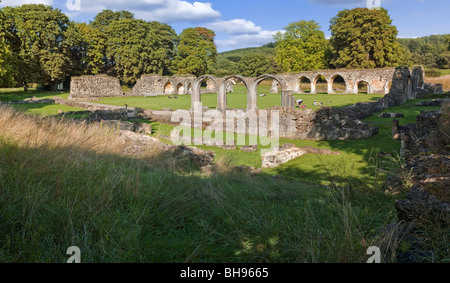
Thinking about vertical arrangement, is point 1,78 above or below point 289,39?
below

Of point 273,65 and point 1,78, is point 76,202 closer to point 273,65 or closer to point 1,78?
point 1,78

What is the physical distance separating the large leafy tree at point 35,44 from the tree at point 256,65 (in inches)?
1415

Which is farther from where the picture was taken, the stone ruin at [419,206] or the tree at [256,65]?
the tree at [256,65]

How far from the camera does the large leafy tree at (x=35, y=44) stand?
128ft

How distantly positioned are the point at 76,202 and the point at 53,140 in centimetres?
316

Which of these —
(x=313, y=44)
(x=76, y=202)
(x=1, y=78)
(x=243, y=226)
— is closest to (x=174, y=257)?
(x=243, y=226)

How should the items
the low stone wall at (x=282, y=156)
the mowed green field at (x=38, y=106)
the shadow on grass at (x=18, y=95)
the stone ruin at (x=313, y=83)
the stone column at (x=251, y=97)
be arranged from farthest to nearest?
the shadow on grass at (x=18, y=95)
the mowed green field at (x=38, y=106)
the stone column at (x=251, y=97)
the stone ruin at (x=313, y=83)
the low stone wall at (x=282, y=156)

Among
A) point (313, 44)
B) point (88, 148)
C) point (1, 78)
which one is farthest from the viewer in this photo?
point (313, 44)

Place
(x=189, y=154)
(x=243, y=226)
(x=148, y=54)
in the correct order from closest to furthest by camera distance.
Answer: (x=243, y=226)
(x=189, y=154)
(x=148, y=54)

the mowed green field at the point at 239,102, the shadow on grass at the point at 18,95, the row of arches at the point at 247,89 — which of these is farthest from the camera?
the shadow on grass at the point at 18,95

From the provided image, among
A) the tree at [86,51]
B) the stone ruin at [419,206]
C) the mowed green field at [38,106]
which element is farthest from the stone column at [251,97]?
the tree at [86,51]

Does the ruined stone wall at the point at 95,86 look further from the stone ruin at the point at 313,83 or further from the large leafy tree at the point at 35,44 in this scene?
the large leafy tree at the point at 35,44

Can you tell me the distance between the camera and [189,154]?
930cm
